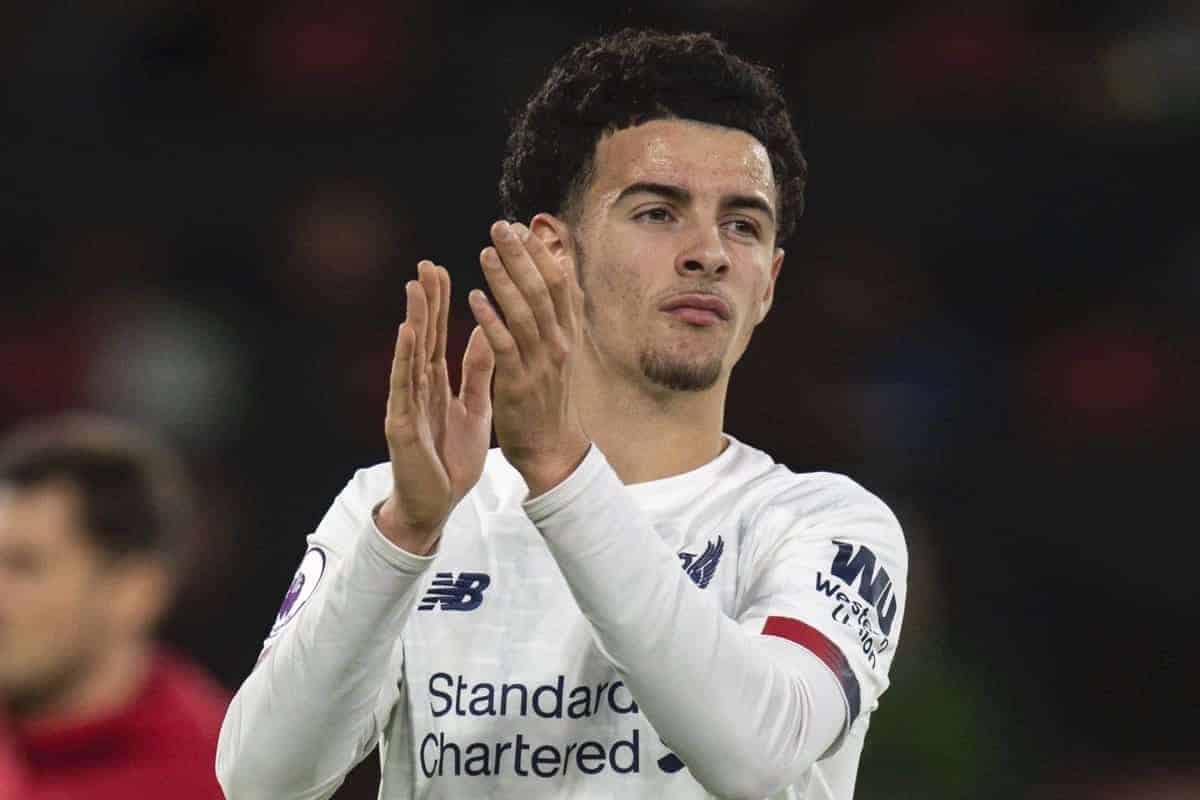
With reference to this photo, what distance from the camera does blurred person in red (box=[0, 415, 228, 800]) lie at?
8.82 ft

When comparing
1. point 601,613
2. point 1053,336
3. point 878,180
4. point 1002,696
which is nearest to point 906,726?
point 1002,696

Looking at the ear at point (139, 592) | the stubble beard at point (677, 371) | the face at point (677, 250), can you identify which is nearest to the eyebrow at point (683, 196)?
the face at point (677, 250)

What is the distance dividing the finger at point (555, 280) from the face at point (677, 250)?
734 millimetres

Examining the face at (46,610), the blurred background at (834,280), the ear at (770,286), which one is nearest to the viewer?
the face at (46,610)

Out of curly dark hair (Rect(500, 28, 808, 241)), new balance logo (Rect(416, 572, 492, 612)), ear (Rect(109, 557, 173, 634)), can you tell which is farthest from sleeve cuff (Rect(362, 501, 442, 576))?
curly dark hair (Rect(500, 28, 808, 241))

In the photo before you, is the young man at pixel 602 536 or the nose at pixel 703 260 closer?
the young man at pixel 602 536

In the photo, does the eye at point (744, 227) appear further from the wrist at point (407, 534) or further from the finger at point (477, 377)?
the wrist at point (407, 534)

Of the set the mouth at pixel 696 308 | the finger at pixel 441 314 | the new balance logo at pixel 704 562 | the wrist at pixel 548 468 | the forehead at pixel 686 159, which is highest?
the forehead at pixel 686 159

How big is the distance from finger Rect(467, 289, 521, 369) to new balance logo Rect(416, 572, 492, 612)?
2.29 feet

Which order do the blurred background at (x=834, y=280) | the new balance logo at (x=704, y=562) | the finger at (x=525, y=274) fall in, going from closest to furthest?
the finger at (x=525, y=274), the new balance logo at (x=704, y=562), the blurred background at (x=834, y=280)

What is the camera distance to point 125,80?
24.6ft

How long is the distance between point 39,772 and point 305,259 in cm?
444

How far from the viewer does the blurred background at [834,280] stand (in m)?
6.27

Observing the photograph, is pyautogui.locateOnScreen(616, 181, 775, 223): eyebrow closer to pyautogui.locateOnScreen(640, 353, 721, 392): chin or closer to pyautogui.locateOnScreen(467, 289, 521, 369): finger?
pyautogui.locateOnScreen(640, 353, 721, 392): chin
